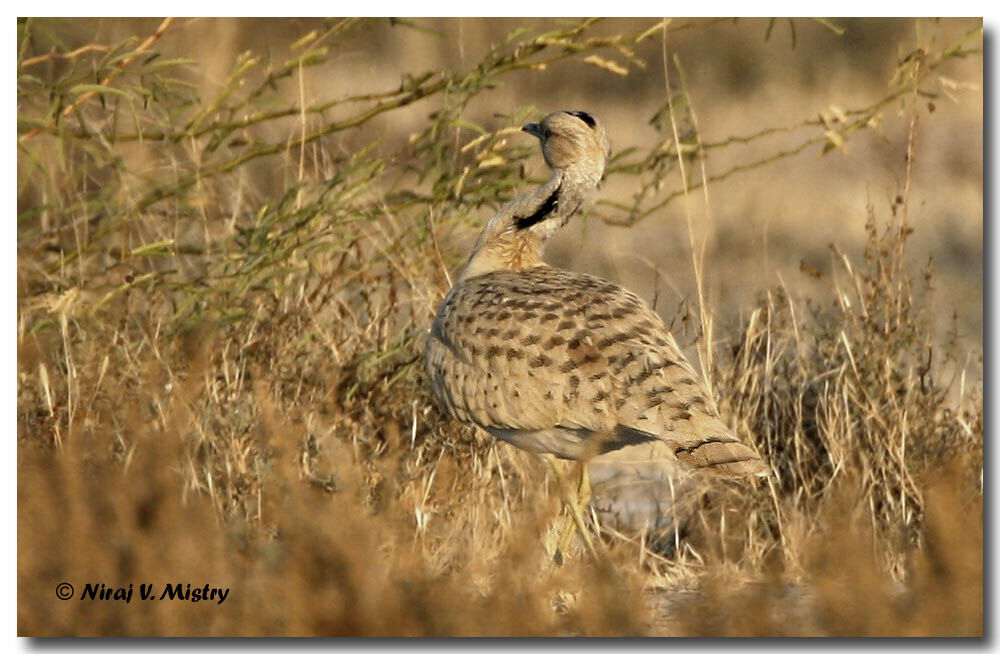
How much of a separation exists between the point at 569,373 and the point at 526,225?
93 centimetres

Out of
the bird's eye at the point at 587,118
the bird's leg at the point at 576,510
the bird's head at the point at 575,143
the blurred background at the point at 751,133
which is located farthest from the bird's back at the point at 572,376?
the blurred background at the point at 751,133

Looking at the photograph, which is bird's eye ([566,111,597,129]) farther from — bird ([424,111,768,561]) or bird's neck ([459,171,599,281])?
bird ([424,111,768,561])

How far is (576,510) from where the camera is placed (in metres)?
5.34

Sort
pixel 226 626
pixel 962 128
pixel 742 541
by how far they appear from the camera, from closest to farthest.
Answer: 1. pixel 226 626
2. pixel 742 541
3. pixel 962 128

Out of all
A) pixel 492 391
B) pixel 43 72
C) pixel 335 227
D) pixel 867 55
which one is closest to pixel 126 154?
pixel 335 227

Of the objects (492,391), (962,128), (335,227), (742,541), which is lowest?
(742,541)

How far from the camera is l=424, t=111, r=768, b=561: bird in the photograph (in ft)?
16.1

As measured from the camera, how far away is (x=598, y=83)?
10164 mm

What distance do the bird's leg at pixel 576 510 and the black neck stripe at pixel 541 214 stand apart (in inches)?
34.2

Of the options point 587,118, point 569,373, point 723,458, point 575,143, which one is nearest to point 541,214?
point 575,143

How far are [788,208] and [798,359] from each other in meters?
3.72

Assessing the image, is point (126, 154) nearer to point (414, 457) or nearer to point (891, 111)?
point (414, 457)

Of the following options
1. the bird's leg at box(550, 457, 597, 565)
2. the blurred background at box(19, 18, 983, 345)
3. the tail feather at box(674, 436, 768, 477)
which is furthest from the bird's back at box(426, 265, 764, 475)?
the blurred background at box(19, 18, 983, 345)

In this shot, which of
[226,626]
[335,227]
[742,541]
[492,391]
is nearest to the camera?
[226,626]
